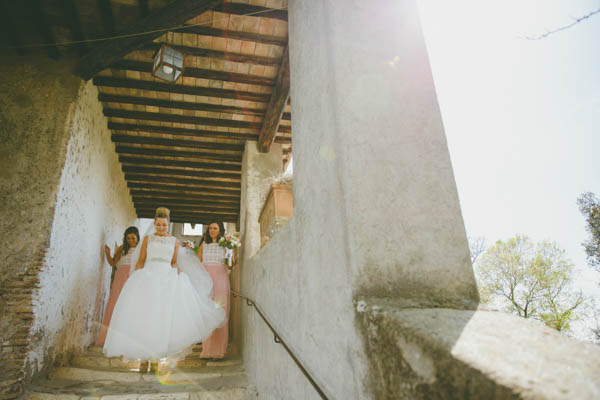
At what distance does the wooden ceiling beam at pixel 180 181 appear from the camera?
699 centimetres

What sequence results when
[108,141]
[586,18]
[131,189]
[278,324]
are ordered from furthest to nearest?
[131,189] < [108,141] < [278,324] < [586,18]

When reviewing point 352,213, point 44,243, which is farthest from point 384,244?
point 44,243

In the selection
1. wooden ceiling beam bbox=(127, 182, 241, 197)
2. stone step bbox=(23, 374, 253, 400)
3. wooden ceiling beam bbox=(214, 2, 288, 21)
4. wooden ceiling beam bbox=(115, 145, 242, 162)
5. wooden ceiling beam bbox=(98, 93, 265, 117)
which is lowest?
stone step bbox=(23, 374, 253, 400)

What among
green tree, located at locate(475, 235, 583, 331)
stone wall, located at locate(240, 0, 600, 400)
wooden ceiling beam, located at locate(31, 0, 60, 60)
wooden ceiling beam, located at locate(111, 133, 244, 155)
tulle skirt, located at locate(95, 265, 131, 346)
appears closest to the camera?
stone wall, located at locate(240, 0, 600, 400)

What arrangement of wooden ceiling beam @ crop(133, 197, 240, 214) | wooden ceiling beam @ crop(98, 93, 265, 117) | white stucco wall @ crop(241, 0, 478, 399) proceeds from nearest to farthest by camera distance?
white stucco wall @ crop(241, 0, 478, 399) < wooden ceiling beam @ crop(98, 93, 265, 117) < wooden ceiling beam @ crop(133, 197, 240, 214)

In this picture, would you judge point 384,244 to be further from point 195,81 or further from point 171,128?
point 171,128

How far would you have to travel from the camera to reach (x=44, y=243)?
316 cm

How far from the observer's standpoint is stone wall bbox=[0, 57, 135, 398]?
293cm

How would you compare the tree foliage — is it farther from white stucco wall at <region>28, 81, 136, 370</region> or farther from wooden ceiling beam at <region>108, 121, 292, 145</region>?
white stucco wall at <region>28, 81, 136, 370</region>

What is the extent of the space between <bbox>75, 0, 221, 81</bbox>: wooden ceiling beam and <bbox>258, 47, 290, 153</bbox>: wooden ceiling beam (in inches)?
44.4

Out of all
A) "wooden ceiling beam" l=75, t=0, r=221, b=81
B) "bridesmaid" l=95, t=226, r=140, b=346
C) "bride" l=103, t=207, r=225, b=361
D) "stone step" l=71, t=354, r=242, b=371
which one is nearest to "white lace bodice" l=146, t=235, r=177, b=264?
"bride" l=103, t=207, r=225, b=361

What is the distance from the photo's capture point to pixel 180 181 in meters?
7.24

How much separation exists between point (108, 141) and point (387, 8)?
530cm

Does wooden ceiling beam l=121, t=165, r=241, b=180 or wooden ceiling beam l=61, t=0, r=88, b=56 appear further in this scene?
wooden ceiling beam l=121, t=165, r=241, b=180
